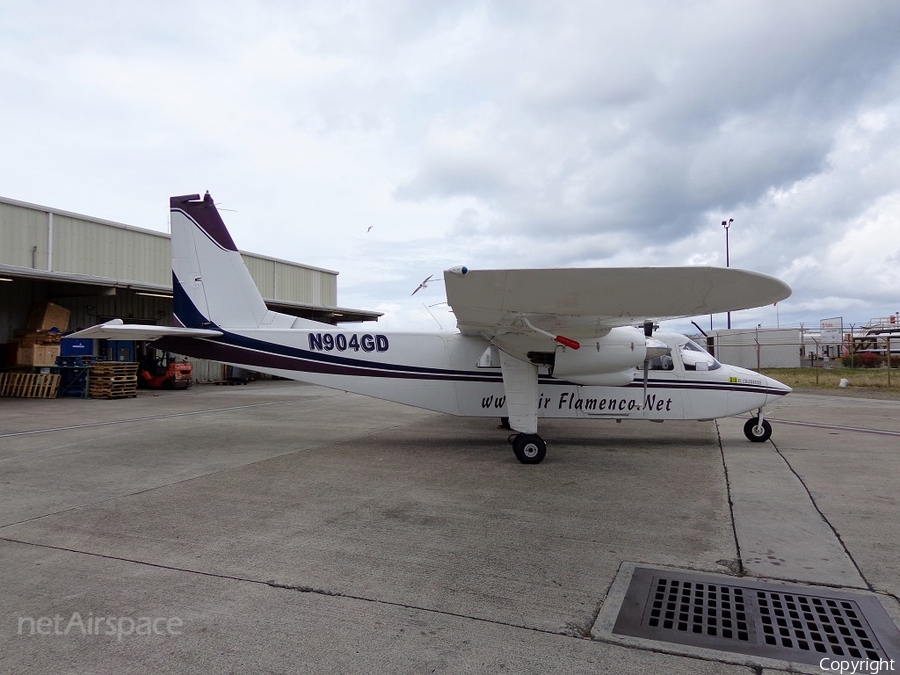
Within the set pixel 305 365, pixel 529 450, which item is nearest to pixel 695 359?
pixel 529 450

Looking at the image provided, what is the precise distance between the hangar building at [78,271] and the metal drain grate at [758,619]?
19.7 metres

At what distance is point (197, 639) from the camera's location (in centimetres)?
307

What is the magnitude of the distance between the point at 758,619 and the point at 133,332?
26.9 feet

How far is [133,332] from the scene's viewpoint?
8.02 m

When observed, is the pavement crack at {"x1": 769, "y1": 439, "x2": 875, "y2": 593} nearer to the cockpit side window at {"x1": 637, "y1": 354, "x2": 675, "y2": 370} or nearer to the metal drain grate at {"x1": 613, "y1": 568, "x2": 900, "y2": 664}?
the metal drain grate at {"x1": 613, "y1": 568, "x2": 900, "y2": 664}

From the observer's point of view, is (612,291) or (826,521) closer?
(826,521)

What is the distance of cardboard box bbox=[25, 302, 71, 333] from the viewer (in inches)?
784

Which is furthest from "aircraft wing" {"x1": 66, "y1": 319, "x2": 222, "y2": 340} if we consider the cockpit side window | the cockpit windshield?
the cockpit windshield

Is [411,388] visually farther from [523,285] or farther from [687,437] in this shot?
[687,437]

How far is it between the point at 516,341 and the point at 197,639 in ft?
20.2

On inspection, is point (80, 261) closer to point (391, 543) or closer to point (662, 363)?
point (662, 363)

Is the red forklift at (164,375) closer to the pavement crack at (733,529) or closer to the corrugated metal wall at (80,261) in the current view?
the corrugated metal wall at (80,261)

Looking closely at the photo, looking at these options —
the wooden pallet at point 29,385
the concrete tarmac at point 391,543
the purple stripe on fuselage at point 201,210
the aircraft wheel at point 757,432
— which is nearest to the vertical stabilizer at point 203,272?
the purple stripe on fuselage at point 201,210

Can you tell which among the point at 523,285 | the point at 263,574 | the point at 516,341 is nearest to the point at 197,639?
the point at 263,574
